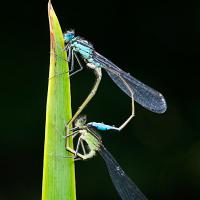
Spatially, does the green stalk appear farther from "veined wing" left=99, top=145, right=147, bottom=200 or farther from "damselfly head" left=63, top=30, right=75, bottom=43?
"veined wing" left=99, top=145, right=147, bottom=200

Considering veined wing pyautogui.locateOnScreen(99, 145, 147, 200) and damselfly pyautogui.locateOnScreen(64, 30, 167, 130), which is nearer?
damselfly pyautogui.locateOnScreen(64, 30, 167, 130)

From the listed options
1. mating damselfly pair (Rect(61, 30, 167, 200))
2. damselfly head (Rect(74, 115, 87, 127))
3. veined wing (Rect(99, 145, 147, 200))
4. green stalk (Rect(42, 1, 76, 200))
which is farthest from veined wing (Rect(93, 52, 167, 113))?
green stalk (Rect(42, 1, 76, 200))

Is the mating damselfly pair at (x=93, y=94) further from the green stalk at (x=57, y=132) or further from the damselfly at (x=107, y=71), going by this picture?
the green stalk at (x=57, y=132)

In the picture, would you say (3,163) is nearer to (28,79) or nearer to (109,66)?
(28,79)

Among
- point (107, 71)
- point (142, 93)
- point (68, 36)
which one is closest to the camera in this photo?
point (68, 36)

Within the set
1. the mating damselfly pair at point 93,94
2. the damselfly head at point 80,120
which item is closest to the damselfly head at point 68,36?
the mating damselfly pair at point 93,94

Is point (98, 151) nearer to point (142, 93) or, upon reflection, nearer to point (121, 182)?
point (121, 182)

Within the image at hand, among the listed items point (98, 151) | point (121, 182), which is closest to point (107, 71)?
point (98, 151)
